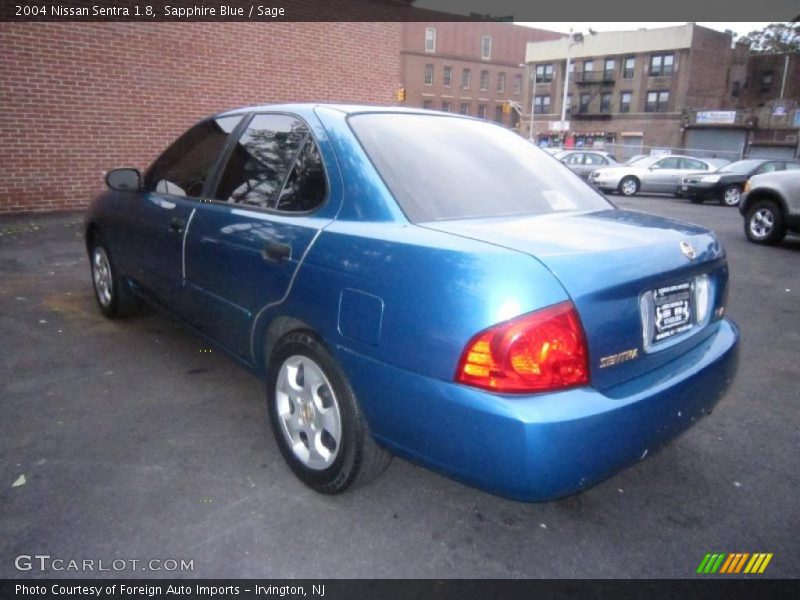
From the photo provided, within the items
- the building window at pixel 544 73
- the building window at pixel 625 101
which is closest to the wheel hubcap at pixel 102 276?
the building window at pixel 625 101

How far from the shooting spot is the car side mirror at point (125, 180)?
4059mm

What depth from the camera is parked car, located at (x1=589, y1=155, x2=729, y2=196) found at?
64.3 ft

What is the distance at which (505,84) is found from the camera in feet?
232

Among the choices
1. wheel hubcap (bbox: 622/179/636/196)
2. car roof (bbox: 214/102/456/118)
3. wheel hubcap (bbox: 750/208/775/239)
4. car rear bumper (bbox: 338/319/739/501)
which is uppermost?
car roof (bbox: 214/102/456/118)

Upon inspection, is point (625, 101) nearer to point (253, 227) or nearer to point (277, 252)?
point (253, 227)

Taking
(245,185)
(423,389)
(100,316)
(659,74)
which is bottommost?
(100,316)

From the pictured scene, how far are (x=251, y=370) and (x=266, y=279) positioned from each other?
1.90 feet

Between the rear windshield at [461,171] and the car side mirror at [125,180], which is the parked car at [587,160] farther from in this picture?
the rear windshield at [461,171]

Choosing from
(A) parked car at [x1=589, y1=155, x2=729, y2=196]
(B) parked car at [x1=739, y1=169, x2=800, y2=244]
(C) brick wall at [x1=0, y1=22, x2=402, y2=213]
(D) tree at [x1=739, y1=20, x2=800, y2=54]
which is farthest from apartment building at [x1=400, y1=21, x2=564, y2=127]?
(B) parked car at [x1=739, y1=169, x2=800, y2=244]

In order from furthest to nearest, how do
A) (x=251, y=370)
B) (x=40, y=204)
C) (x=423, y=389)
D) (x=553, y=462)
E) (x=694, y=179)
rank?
(x=694, y=179) → (x=40, y=204) → (x=251, y=370) → (x=423, y=389) → (x=553, y=462)

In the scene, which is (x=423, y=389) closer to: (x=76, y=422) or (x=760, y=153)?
(x=76, y=422)

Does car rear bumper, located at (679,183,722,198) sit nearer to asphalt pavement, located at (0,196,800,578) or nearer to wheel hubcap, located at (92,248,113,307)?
asphalt pavement, located at (0,196,800,578)

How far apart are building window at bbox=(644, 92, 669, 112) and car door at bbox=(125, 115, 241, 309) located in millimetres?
51382

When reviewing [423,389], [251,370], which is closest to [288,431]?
[251,370]
